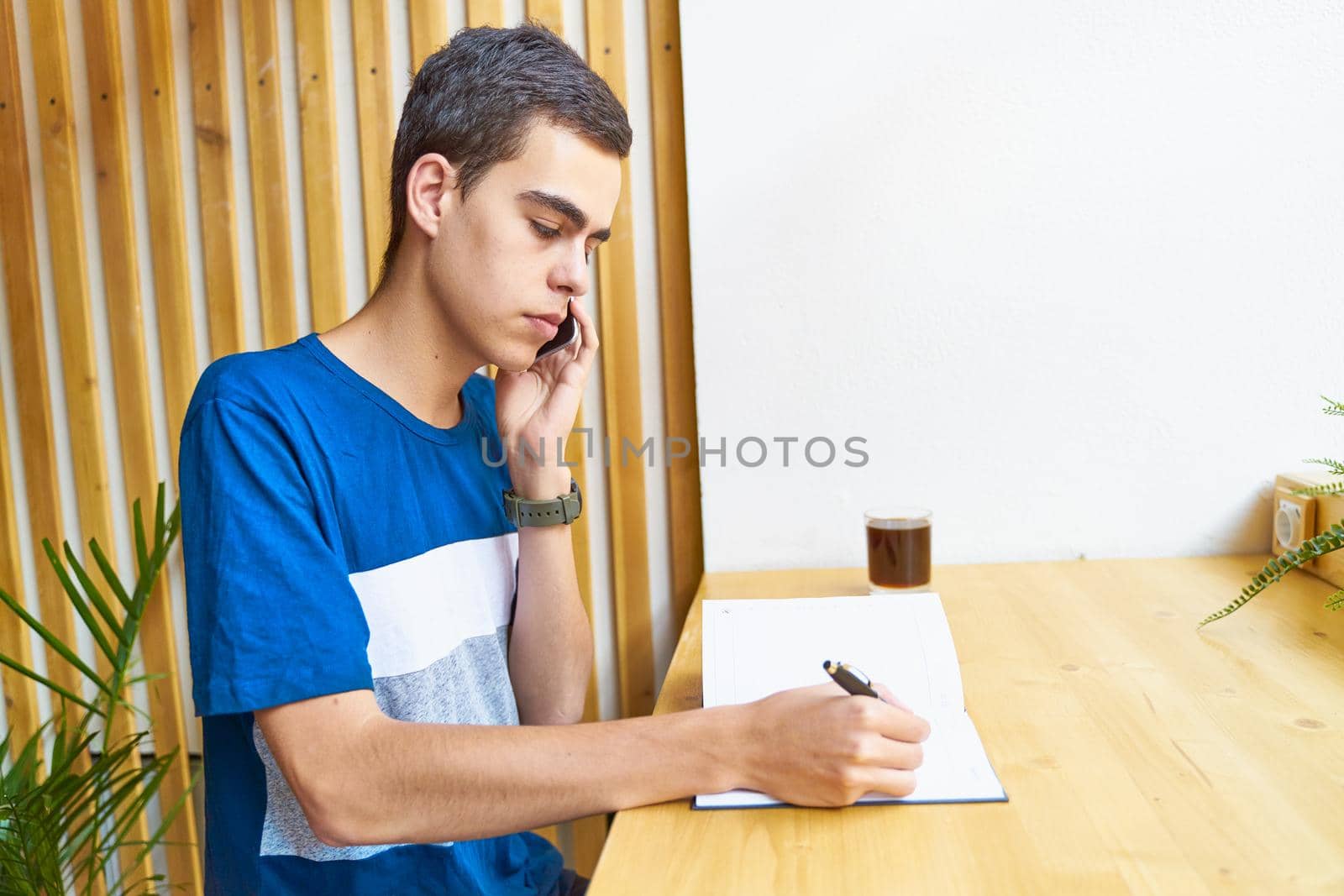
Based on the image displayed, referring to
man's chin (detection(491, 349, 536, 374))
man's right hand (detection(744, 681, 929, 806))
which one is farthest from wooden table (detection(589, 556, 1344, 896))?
man's chin (detection(491, 349, 536, 374))

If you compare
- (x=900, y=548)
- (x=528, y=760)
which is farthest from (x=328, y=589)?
(x=900, y=548)

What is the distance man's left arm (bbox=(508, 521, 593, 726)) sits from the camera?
1.18 m

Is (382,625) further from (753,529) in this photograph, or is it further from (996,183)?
(996,183)

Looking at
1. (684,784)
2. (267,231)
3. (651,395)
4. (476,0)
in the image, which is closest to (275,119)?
(267,231)

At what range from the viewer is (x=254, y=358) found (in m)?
0.96

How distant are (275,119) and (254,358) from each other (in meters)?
0.87

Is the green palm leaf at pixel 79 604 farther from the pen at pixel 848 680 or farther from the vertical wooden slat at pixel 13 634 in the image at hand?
the pen at pixel 848 680

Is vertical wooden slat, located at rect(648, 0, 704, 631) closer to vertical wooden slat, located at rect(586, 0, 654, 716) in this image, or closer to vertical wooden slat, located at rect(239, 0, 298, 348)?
vertical wooden slat, located at rect(586, 0, 654, 716)

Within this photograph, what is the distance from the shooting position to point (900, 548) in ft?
4.29

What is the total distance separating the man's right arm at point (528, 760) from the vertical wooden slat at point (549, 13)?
1136mm

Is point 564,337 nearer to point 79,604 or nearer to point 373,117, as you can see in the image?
point 373,117

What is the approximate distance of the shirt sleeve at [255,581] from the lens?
0.78 m

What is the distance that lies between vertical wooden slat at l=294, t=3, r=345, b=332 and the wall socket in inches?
56.4

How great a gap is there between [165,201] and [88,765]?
102 cm
